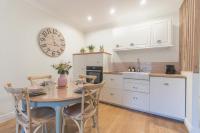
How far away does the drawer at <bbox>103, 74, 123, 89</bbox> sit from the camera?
10.2 feet

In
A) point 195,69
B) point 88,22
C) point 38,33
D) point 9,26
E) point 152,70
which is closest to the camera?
point 195,69

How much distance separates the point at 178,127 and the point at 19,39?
11.6 feet

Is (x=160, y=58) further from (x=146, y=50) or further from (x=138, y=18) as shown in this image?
(x=138, y=18)

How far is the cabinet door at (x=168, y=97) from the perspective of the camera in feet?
7.48

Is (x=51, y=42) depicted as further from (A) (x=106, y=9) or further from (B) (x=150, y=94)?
(B) (x=150, y=94)

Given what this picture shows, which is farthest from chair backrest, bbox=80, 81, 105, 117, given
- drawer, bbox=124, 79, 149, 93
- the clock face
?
the clock face

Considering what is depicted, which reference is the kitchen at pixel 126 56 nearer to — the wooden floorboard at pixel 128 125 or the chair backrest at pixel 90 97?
the wooden floorboard at pixel 128 125

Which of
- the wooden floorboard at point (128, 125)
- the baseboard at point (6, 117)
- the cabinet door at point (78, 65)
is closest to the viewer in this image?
the wooden floorboard at point (128, 125)

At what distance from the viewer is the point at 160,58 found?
312 cm

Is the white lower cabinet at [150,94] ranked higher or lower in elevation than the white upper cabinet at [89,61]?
lower

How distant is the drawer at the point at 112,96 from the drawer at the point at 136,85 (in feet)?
0.97

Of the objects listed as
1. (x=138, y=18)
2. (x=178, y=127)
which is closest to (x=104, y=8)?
(x=138, y=18)

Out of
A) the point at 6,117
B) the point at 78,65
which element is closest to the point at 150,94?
the point at 78,65

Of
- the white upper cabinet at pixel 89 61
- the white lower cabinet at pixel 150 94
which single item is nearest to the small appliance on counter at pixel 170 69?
the white lower cabinet at pixel 150 94
